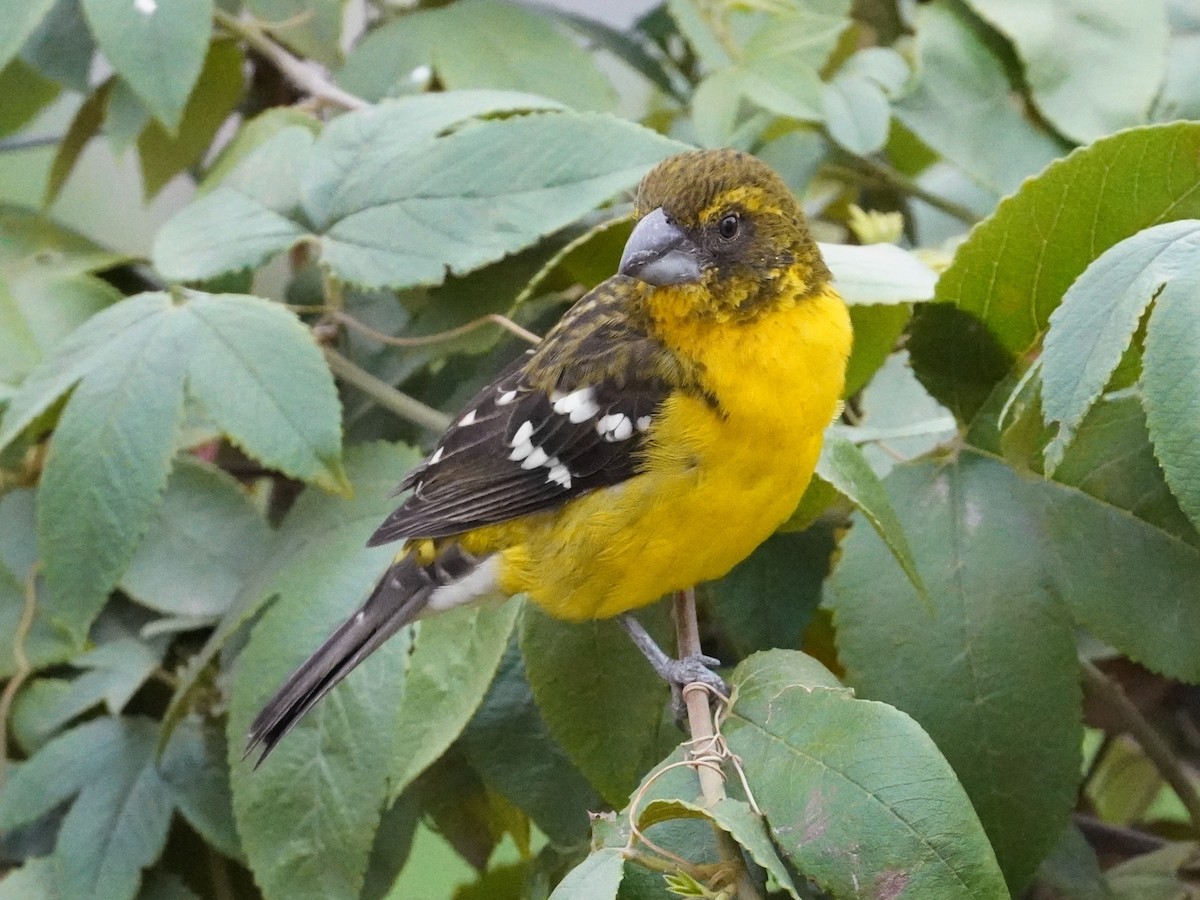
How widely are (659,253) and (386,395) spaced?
0.36 metres

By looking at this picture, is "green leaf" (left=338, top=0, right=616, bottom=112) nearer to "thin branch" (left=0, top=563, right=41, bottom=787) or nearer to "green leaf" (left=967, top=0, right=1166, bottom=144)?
"green leaf" (left=967, top=0, right=1166, bottom=144)

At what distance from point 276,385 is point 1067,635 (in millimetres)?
682

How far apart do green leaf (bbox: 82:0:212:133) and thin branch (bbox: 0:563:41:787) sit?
0.50 metres

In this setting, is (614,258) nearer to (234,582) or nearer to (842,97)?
(842,97)

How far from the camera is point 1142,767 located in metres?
1.68

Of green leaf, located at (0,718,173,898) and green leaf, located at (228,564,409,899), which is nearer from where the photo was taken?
green leaf, located at (228,564,409,899)

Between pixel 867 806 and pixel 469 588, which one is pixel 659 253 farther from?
pixel 867 806

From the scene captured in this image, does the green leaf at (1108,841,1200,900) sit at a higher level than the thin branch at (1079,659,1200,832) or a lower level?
lower

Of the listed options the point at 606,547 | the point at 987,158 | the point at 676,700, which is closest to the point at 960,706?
the point at 676,700

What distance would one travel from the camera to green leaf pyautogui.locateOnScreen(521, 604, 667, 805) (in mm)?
1096

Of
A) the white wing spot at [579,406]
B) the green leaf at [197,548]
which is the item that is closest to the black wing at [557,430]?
the white wing spot at [579,406]

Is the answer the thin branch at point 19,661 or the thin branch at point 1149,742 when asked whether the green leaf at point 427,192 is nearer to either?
the thin branch at point 19,661

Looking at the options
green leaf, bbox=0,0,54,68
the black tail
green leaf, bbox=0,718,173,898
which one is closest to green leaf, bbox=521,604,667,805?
the black tail

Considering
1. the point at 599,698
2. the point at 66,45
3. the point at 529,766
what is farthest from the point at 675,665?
the point at 66,45
